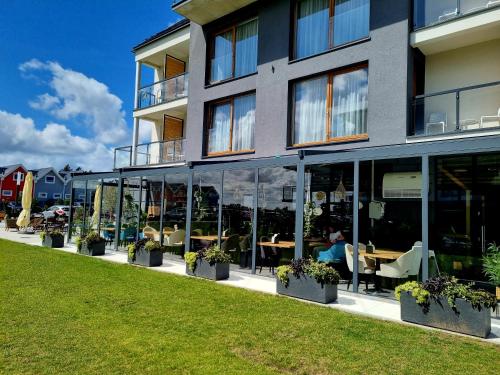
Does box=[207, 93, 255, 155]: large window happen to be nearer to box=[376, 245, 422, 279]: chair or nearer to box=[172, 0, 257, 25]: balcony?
box=[172, 0, 257, 25]: balcony

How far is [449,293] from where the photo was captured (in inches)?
212

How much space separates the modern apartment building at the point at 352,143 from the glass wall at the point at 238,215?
0.04 meters

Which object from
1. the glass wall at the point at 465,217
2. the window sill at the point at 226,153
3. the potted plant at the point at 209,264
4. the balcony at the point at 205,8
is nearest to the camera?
the potted plant at the point at 209,264

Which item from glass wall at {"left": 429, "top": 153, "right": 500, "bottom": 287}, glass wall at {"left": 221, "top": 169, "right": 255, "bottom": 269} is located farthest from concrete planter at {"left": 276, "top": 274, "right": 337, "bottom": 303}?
glass wall at {"left": 429, "top": 153, "right": 500, "bottom": 287}

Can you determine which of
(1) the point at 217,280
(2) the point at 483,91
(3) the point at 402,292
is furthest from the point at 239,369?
(2) the point at 483,91

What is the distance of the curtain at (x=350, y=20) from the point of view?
10.3 metres

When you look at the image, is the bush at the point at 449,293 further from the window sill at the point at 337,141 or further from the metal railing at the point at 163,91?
the metal railing at the point at 163,91

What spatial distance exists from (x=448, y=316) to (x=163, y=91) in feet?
49.2

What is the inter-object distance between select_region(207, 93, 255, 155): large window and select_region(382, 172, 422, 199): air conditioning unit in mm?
4518

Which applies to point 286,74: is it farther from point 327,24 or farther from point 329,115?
point 329,115

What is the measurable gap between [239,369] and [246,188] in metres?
6.71

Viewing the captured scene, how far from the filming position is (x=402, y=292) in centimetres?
588

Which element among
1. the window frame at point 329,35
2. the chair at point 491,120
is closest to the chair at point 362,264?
the chair at point 491,120

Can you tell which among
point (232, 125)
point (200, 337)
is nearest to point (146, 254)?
point (232, 125)
